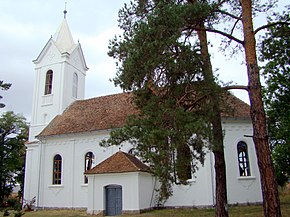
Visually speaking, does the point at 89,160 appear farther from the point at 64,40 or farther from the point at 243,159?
the point at 64,40

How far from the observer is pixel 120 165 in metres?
21.3

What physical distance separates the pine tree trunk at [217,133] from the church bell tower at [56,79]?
19.4 m

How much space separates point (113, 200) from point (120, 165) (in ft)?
7.90

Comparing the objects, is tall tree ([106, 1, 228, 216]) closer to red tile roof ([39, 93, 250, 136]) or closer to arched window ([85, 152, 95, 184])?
red tile roof ([39, 93, 250, 136])

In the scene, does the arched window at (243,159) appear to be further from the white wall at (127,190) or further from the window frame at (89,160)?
the window frame at (89,160)

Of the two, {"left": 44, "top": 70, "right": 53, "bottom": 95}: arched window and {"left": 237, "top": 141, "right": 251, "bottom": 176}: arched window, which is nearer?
{"left": 237, "top": 141, "right": 251, "bottom": 176}: arched window

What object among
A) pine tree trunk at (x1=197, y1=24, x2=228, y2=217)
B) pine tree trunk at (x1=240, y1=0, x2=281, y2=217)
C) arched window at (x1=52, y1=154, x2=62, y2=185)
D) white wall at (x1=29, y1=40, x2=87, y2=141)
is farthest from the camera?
white wall at (x1=29, y1=40, x2=87, y2=141)

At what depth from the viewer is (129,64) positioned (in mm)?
10477

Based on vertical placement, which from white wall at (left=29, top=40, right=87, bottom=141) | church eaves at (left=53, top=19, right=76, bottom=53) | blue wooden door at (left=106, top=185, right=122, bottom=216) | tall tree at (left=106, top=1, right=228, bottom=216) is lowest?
blue wooden door at (left=106, top=185, right=122, bottom=216)

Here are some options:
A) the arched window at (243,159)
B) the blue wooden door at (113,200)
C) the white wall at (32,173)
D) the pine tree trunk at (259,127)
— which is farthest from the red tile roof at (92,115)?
the pine tree trunk at (259,127)

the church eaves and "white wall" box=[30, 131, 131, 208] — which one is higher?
the church eaves

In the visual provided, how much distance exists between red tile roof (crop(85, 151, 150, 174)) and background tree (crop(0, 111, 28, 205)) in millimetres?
15788

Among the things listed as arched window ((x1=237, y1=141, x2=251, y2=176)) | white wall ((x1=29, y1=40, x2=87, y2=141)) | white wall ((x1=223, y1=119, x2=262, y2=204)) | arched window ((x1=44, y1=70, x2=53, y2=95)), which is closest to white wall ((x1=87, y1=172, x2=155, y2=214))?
white wall ((x1=223, y1=119, x2=262, y2=204))

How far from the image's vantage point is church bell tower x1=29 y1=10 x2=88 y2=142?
29.7m
